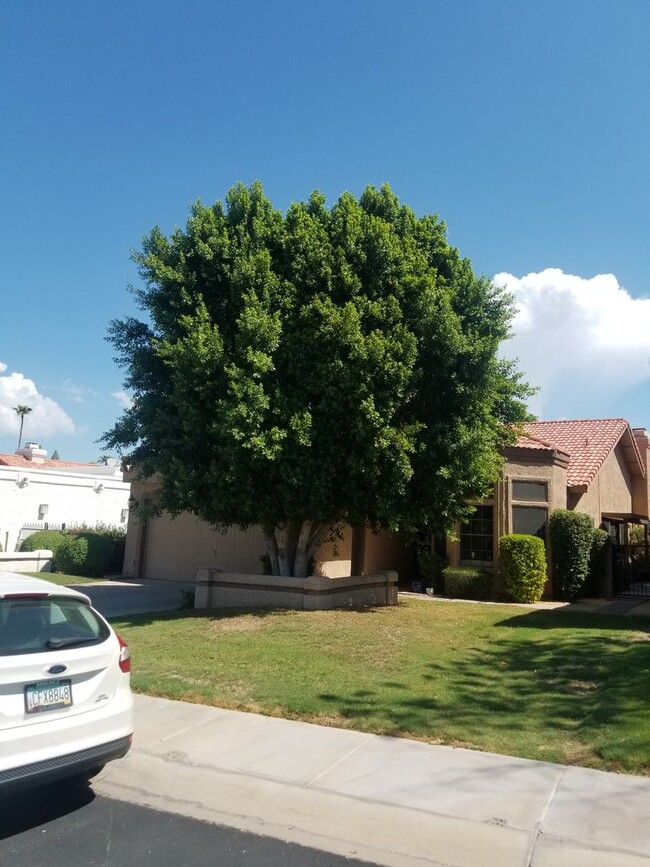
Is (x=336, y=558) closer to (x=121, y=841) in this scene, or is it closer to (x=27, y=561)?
(x=27, y=561)

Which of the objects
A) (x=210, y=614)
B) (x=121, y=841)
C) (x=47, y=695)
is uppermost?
(x=47, y=695)

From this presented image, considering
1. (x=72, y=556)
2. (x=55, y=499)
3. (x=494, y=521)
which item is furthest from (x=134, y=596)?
(x=55, y=499)

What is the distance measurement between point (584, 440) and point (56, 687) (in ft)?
66.6

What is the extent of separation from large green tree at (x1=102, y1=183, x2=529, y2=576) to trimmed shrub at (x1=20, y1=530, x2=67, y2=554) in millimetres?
10413

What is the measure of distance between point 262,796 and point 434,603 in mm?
11016

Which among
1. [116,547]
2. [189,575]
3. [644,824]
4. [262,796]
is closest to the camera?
[644,824]

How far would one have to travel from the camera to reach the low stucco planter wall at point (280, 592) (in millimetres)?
13086

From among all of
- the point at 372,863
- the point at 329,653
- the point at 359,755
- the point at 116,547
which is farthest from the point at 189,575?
the point at 372,863

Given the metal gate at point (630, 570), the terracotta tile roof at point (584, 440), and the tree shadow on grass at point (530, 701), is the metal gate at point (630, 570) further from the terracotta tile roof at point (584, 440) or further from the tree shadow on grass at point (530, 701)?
the tree shadow on grass at point (530, 701)

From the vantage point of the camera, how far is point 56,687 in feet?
15.3

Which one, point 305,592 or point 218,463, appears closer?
point 218,463

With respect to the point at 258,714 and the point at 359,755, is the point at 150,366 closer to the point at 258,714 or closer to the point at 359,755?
the point at 258,714

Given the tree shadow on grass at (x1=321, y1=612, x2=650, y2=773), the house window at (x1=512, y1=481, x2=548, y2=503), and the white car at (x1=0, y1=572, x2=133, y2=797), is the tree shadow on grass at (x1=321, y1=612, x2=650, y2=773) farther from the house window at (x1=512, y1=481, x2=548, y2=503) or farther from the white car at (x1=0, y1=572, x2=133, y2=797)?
the house window at (x1=512, y1=481, x2=548, y2=503)

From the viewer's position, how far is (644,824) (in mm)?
4426
